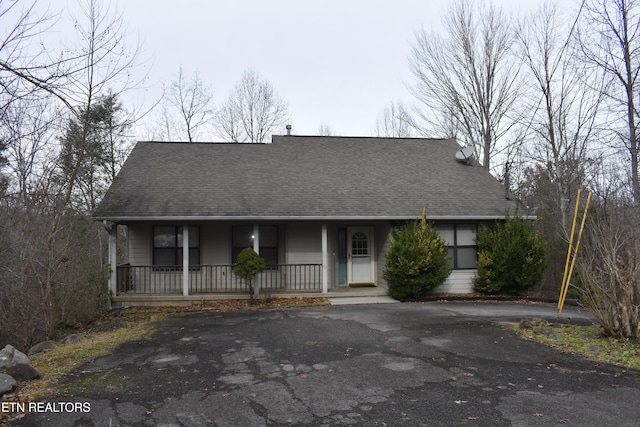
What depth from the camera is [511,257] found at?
12977 mm

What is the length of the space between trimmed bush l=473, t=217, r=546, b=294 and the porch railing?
5.09m

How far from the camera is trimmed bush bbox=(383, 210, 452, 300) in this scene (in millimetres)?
12352

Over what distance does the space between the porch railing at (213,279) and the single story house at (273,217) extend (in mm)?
34

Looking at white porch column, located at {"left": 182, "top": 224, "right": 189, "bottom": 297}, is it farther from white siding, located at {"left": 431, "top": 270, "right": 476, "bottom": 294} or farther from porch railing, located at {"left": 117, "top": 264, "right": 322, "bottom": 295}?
white siding, located at {"left": 431, "top": 270, "right": 476, "bottom": 294}

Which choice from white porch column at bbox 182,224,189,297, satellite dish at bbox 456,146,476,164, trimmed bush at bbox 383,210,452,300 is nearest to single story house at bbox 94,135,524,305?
white porch column at bbox 182,224,189,297

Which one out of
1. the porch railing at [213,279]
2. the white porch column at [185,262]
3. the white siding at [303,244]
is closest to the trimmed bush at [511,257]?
the white siding at [303,244]

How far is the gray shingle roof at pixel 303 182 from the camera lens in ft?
41.5

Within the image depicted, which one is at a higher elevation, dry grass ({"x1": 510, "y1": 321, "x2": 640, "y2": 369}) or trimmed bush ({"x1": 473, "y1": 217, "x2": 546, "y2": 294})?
trimmed bush ({"x1": 473, "y1": 217, "x2": 546, "y2": 294})

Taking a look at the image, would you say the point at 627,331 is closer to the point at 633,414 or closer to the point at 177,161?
the point at 633,414

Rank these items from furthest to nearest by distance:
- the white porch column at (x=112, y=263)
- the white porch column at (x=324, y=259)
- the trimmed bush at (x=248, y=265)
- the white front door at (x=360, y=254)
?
the white front door at (x=360, y=254), the white porch column at (x=324, y=259), the white porch column at (x=112, y=263), the trimmed bush at (x=248, y=265)

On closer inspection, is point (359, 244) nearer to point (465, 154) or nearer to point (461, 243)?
point (461, 243)

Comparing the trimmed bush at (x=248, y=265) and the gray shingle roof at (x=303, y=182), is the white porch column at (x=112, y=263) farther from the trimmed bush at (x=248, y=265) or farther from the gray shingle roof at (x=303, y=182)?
the trimmed bush at (x=248, y=265)

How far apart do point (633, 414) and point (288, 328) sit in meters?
5.92

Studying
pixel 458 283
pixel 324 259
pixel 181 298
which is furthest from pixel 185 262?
pixel 458 283
